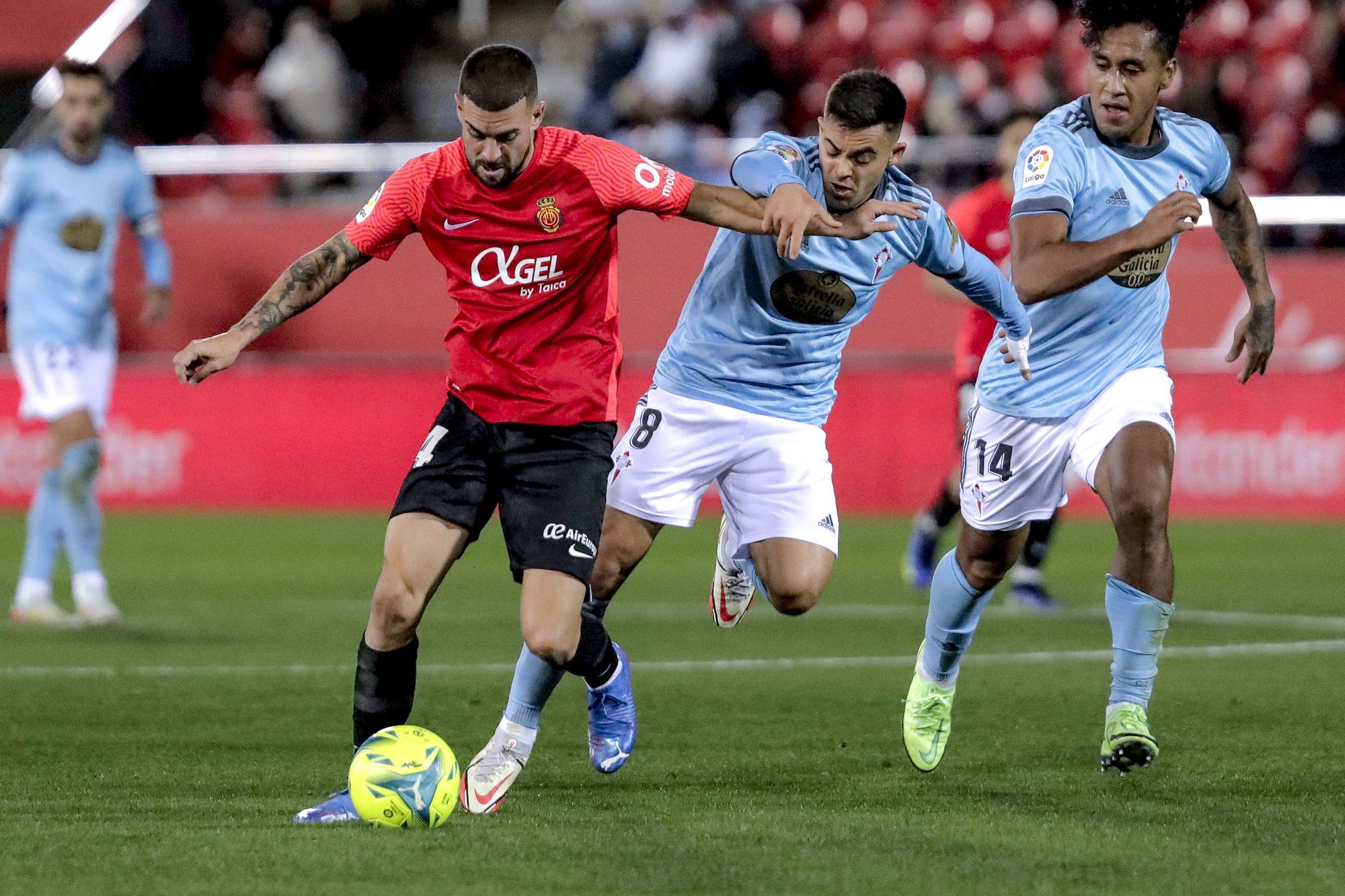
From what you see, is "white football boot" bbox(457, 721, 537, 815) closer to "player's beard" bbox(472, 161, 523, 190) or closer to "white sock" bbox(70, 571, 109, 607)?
"player's beard" bbox(472, 161, 523, 190)

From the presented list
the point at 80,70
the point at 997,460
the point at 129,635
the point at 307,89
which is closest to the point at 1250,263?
the point at 997,460

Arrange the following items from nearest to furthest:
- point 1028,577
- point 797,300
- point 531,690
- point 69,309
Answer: point 531,690
point 797,300
point 69,309
point 1028,577

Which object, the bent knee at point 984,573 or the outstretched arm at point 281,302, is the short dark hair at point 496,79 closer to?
the outstretched arm at point 281,302

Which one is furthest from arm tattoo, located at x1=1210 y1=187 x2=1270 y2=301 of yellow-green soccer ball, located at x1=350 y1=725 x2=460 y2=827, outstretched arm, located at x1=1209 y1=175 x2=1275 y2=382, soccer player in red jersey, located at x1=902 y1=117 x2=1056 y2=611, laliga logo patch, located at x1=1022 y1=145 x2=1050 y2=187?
soccer player in red jersey, located at x1=902 y1=117 x2=1056 y2=611

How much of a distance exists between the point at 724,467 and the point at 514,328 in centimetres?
118

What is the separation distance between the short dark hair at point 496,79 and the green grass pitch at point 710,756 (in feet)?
6.18

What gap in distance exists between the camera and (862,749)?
655 centimetres

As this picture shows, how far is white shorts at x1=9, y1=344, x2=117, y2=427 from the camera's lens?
10203 millimetres

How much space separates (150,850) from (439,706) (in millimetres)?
2649

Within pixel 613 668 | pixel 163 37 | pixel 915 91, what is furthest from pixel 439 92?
pixel 613 668

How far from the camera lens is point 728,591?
7.29 metres

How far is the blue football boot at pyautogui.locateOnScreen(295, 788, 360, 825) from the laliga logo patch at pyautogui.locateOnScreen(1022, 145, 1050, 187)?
2.69m

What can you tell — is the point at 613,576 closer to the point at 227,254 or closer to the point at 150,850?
the point at 150,850

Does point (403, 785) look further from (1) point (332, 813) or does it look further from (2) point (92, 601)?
(2) point (92, 601)
